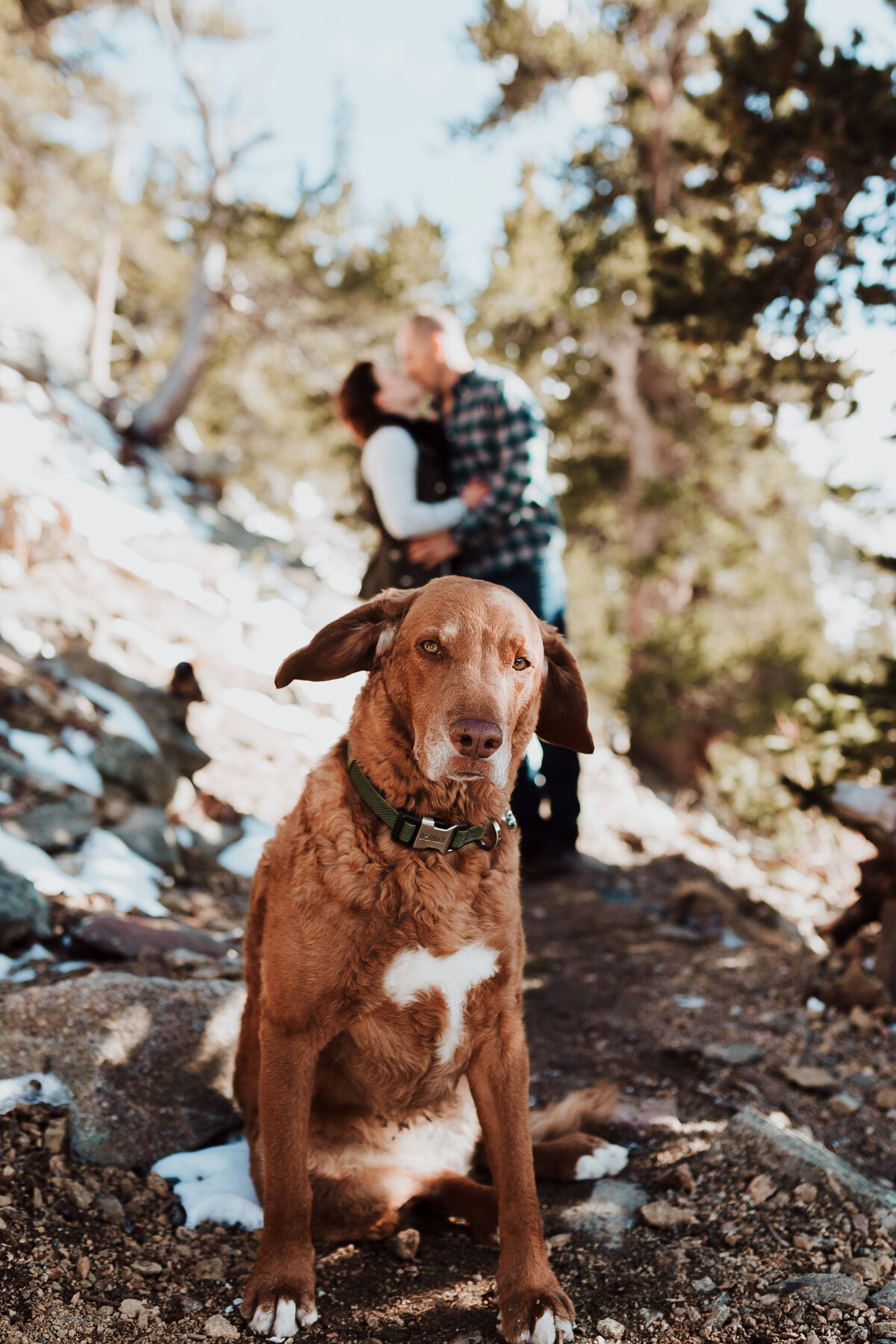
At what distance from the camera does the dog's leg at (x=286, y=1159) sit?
1939mm

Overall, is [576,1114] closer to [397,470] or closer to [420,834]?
[420,834]

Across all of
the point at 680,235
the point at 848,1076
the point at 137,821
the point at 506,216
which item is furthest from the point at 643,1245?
the point at 506,216

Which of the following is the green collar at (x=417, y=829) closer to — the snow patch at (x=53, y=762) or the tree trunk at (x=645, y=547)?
the snow patch at (x=53, y=762)

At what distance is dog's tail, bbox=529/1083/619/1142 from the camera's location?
2.68m

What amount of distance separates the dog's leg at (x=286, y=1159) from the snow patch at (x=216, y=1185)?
38cm

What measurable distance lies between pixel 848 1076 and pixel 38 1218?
2.81 meters

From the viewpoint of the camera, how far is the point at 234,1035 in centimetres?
286

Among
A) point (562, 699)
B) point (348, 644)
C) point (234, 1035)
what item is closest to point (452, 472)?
point (562, 699)

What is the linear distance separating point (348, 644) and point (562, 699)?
0.63 metres

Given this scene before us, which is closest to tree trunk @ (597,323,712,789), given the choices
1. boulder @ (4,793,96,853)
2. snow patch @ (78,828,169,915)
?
snow patch @ (78,828,169,915)

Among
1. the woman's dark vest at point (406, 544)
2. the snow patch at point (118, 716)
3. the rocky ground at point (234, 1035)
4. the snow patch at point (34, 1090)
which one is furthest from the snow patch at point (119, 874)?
the woman's dark vest at point (406, 544)

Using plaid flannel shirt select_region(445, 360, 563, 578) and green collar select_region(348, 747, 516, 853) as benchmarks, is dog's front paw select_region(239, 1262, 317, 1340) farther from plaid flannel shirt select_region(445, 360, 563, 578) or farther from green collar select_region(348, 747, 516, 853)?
plaid flannel shirt select_region(445, 360, 563, 578)

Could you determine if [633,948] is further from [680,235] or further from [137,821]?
[680,235]

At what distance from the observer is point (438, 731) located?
191 centimetres
